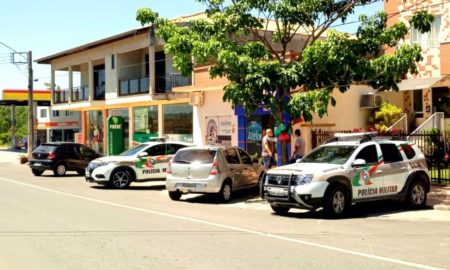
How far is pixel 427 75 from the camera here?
25.1 meters

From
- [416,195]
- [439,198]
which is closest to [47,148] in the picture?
[439,198]

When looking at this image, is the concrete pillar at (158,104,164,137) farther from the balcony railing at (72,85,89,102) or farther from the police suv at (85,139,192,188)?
the police suv at (85,139,192,188)

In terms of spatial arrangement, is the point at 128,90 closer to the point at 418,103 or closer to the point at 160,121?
the point at 160,121

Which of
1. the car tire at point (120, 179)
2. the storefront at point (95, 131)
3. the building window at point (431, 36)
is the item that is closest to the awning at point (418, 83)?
the building window at point (431, 36)

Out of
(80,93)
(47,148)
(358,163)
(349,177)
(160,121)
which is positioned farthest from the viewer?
(80,93)

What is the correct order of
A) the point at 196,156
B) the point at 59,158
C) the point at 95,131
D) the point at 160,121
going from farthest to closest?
the point at 95,131
the point at 160,121
the point at 59,158
the point at 196,156

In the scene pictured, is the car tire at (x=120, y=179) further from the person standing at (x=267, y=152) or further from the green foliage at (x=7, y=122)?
the green foliage at (x=7, y=122)

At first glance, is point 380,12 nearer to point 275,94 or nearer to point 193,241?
point 275,94

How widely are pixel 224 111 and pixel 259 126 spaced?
2094 millimetres

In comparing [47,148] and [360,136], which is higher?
[360,136]

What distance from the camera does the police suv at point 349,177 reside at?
1208cm

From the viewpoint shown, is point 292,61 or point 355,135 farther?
point 292,61

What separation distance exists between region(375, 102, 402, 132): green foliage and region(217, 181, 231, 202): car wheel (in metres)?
9.96

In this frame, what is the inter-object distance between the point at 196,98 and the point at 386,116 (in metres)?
8.41
